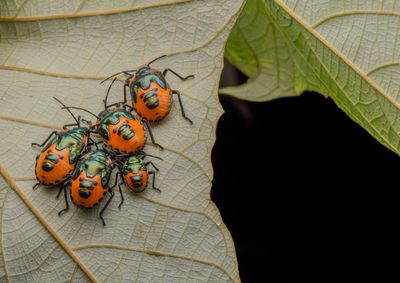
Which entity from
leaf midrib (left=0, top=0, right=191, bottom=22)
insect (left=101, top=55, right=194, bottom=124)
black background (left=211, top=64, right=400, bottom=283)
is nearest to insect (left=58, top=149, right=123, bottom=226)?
insect (left=101, top=55, right=194, bottom=124)

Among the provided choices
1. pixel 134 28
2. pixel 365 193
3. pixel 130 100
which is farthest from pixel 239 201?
pixel 134 28

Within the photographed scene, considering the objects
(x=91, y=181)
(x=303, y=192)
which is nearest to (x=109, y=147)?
(x=91, y=181)

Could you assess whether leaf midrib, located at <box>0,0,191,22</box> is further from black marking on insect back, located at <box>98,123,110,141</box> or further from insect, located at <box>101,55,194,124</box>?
black marking on insect back, located at <box>98,123,110,141</box>

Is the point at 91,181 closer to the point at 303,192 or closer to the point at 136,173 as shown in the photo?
the point at 136,173

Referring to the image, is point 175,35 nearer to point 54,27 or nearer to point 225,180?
point 54,27

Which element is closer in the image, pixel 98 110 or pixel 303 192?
pixel 98 110
